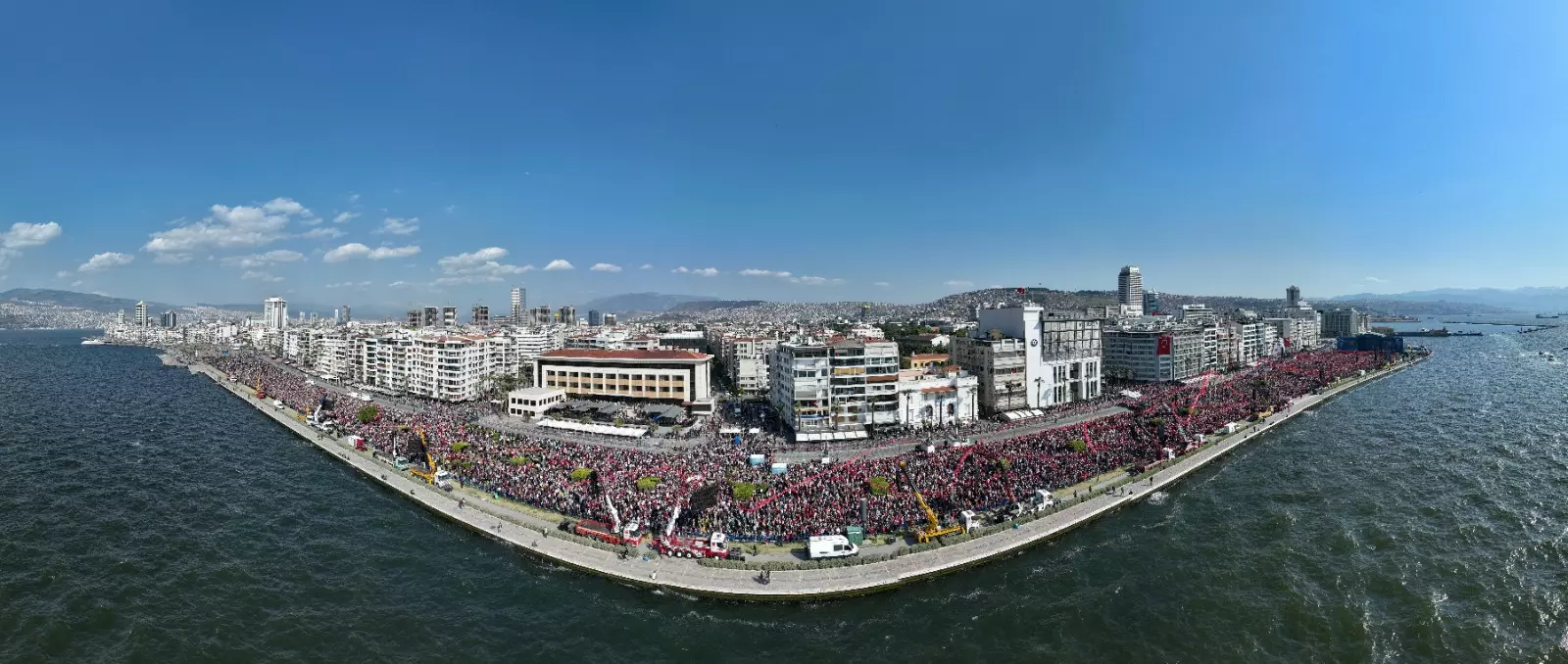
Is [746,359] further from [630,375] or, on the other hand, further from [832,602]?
[832,602]

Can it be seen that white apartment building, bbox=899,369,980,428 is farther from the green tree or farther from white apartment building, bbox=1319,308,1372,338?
white apartment building, bbox=1319,308,1372,338

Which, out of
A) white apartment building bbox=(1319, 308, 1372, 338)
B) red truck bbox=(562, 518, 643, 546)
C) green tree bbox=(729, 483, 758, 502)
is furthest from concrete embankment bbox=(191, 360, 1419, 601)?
white apartment building bbox=(1319, 308, 1372, 338)

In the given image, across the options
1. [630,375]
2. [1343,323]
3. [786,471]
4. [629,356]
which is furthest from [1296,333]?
[786,471]

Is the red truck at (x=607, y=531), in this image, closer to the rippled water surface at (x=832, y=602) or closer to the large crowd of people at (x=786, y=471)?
the large crowd of people at (x=786, y=471)

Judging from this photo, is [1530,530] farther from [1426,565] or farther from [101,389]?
[101,389]

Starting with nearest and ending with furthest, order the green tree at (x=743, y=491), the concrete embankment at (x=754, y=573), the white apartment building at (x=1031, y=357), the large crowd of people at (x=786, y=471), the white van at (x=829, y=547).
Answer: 1. the concrete embankment at (x=754, y=573)
2. the white van at (x=829, y=547)
3. the large crowd of people at (x=786, y=471)
4. the green tree at (x=743, y=491)
5. the white apartment building at (x=1031, y=357)

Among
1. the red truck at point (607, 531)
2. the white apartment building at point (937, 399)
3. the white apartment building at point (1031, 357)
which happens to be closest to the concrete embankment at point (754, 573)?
the red truck at point (607, 531)
